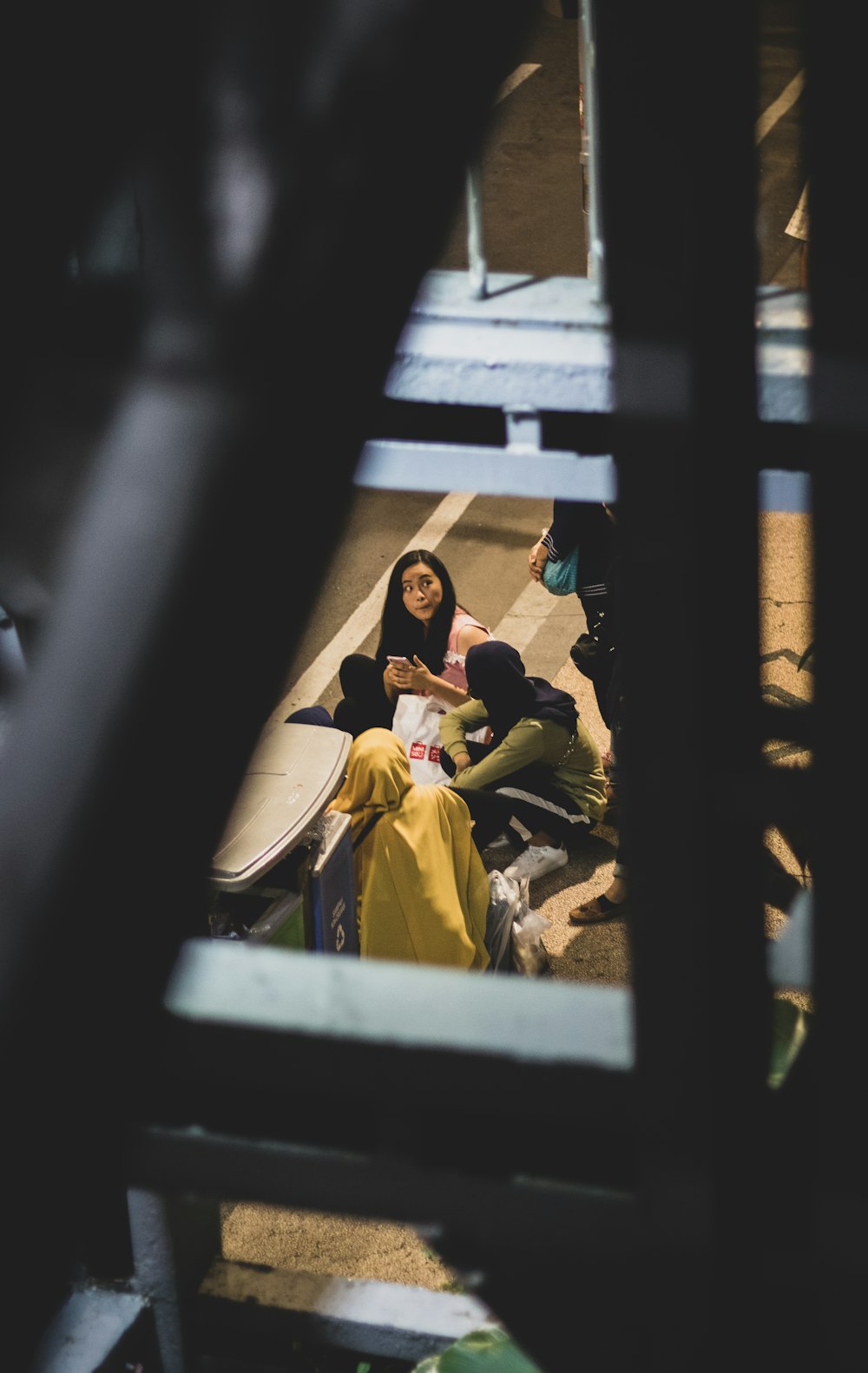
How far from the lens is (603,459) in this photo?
3.01m

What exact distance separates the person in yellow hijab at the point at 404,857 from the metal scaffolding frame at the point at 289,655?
4.55 metres

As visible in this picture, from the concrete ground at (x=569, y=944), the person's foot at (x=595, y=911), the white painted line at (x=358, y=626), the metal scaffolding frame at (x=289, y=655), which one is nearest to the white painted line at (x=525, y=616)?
the concrete ground at (x=569, y=944)

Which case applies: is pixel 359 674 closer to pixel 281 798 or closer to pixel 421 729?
pixel 421 729

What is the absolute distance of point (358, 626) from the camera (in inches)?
353

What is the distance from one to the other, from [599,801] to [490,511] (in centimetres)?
391

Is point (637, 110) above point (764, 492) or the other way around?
above

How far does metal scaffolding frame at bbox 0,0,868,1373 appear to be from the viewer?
345mm

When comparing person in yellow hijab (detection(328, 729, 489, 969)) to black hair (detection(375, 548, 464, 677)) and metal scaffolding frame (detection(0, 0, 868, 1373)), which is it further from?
metal scaffolding frame (detection(0, 0, 868, 1373))

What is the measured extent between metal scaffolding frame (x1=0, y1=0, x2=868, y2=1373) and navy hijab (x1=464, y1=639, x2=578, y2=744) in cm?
521

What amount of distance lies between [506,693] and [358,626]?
278cm

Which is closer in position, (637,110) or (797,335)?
(637,110)

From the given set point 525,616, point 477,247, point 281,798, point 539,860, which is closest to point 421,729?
point 539,860

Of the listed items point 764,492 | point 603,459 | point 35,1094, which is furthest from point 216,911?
point 35,1094

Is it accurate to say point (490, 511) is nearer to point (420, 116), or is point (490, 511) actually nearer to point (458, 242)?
point (458, 242)
